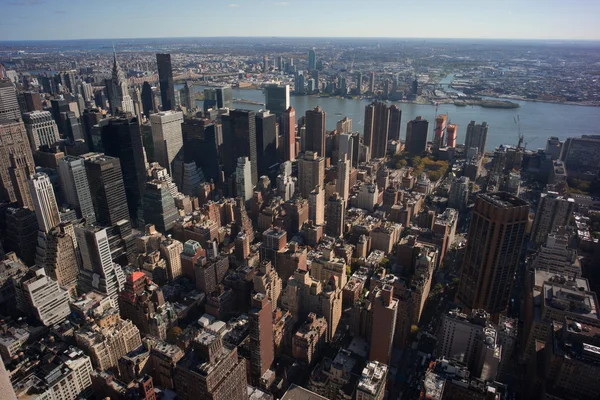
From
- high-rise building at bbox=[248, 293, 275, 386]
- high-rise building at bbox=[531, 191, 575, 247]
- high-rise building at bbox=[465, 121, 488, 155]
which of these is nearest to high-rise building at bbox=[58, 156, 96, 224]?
high-rise building at bbox=[248, 293, 275, 386]

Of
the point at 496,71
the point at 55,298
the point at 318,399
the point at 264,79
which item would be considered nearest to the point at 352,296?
the point at 318,399

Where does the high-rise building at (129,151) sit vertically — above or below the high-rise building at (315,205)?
above

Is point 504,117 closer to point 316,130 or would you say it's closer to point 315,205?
point 316,130

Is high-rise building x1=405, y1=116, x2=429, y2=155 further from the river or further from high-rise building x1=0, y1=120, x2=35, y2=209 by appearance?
high-rise building x1=0, y1=120, x2=35, y2=209

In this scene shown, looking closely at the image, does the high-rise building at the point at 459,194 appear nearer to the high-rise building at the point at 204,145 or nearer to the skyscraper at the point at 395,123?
the skyscraper at the point at 395,123

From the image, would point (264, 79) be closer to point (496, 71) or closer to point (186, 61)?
point (186, 61)

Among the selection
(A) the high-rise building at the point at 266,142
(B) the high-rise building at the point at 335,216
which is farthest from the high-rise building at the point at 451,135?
(B) the high-rise building at the point at 335,216
